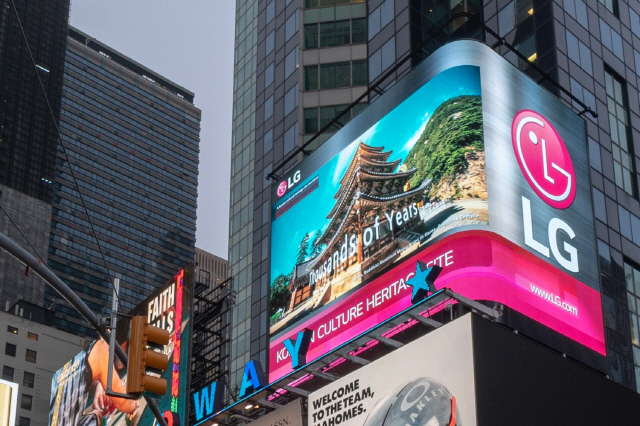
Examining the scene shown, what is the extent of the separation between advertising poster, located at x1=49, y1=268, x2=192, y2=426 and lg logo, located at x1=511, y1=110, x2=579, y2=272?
18.1 meters

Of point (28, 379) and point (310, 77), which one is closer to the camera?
point (310, 77)

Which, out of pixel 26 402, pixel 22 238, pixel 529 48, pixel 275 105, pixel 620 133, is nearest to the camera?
pixel 529 48

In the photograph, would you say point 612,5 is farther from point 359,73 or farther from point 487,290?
point 487,290

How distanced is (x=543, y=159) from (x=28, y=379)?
9589cm

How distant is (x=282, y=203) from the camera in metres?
52.2

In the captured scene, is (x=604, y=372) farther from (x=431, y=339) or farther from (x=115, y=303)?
(x=115, y=303)

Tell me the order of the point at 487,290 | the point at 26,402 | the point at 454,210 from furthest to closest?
the point at 26,402
the point at 454,210
the point at 487,290

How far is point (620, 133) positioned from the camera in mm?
54562

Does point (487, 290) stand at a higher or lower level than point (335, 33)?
lower

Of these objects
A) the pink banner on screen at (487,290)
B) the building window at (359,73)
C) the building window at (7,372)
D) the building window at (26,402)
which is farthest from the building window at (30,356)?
the pink banner on screen at (487,290)

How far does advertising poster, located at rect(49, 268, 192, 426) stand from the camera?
49.0 m

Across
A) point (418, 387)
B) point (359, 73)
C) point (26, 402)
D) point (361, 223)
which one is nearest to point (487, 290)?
point (418, 387)

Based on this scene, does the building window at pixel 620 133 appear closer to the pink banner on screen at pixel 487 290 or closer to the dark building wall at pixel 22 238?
the pink banner on screen at pixel 487 290

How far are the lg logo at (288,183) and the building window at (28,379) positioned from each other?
3205 inches
